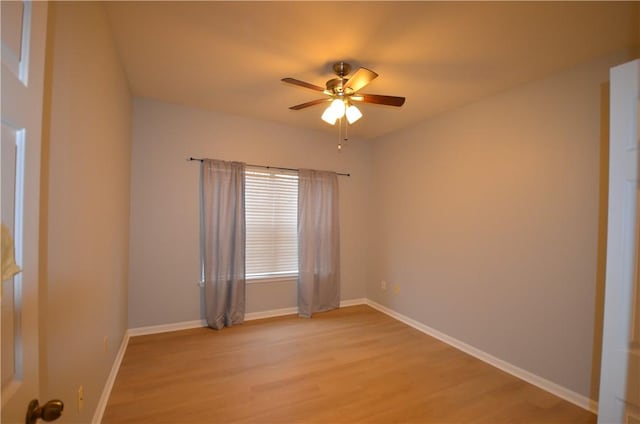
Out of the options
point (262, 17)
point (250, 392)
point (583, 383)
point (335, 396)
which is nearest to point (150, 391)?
point (250, 392)

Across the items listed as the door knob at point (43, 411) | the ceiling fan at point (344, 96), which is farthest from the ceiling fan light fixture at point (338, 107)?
the door knob at point (43, 411)

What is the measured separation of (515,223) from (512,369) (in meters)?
1.36

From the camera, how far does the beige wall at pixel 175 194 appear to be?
3.13 metres

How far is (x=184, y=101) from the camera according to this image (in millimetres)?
3184

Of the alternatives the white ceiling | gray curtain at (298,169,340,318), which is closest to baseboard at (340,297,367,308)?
gray curtain at (298,169,340,318)

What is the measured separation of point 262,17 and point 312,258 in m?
2.90

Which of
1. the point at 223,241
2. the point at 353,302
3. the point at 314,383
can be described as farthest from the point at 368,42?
the point at 353,302

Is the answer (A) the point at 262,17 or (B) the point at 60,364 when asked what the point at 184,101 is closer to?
(A) the point at 262,17

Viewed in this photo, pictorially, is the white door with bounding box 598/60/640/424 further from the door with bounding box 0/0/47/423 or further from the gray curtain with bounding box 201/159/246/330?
the gray curtain with bounding box 201/159/246/330

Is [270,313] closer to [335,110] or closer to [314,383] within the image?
[314,383]

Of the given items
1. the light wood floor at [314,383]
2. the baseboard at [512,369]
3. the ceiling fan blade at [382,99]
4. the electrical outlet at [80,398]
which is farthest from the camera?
the ceiling fan blade at [382,99]

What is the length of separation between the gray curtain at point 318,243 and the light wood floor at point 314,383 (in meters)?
0.76

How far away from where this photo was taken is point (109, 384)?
211 cm

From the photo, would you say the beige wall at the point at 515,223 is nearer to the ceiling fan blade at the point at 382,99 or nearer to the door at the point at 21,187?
the ceiling fan blade at the point at 382,99
